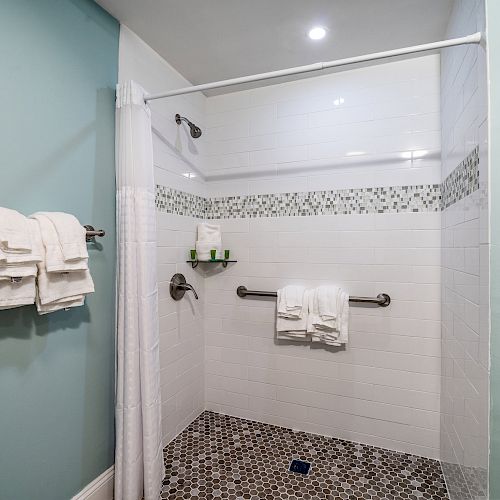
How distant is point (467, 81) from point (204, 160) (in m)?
1.61

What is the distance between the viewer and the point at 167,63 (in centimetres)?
204

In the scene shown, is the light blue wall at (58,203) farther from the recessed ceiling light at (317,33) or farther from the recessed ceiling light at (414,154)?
the recessed ceiling light at (414,154)

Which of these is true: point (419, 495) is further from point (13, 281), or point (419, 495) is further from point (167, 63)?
point (167, 63)

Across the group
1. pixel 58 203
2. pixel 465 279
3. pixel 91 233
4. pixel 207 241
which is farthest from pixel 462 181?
pixel 58 203

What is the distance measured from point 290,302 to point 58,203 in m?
1.35

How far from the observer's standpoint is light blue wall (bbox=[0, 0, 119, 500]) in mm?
1204

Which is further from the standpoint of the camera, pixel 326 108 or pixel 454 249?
pixel 326 108

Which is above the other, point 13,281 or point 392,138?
point 392,138

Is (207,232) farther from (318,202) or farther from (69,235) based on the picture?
(69,235)

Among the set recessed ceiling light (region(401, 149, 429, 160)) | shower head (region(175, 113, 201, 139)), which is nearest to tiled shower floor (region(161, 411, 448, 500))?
recessed ceiling light (region(401, 149, 429, 160))

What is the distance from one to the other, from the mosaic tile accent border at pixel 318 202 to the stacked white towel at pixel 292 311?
0.51m

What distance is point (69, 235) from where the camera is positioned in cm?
125

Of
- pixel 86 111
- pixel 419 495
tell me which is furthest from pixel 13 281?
pixel 419 495

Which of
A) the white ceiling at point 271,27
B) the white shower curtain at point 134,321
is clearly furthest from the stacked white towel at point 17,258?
the white ceiling at point 271,27
